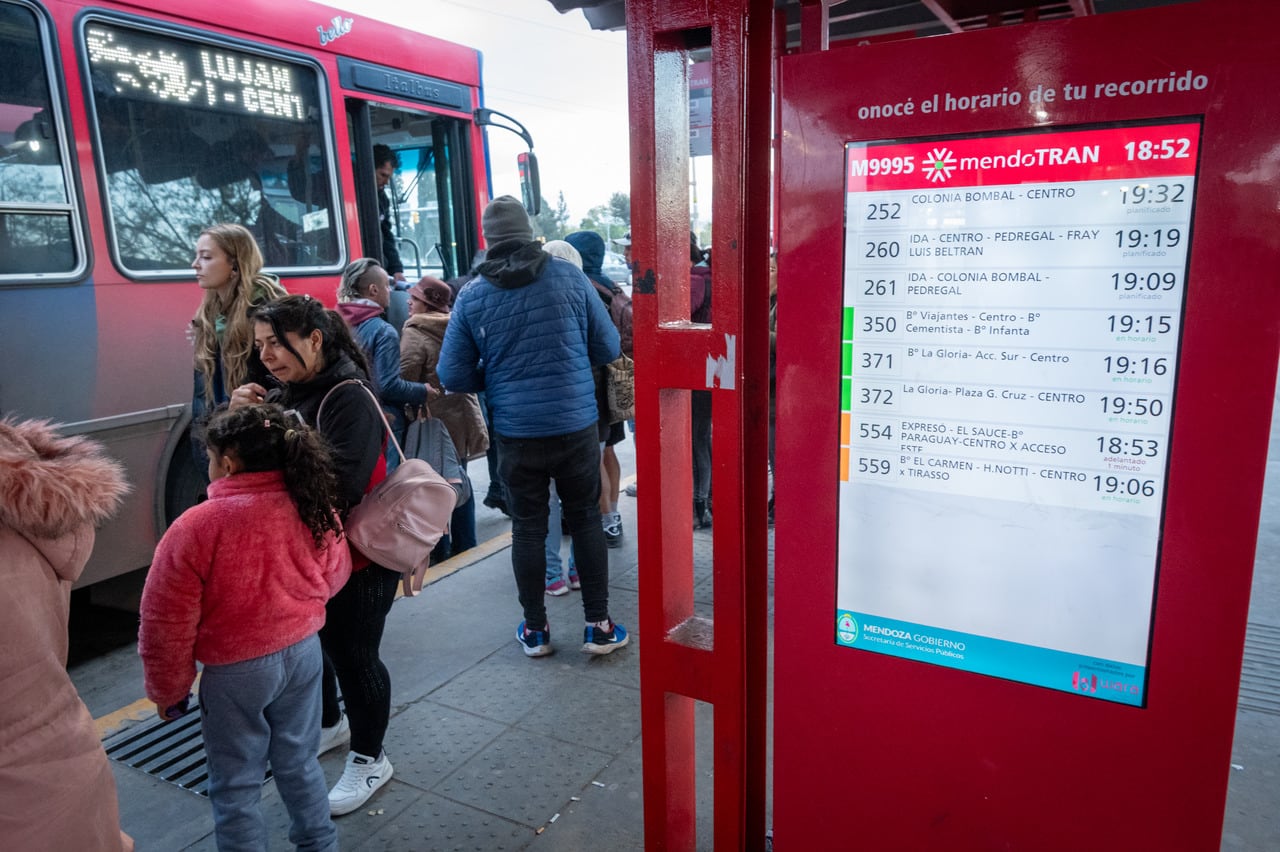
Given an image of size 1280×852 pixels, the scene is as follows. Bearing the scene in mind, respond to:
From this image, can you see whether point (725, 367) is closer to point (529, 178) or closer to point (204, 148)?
point (204, 148)

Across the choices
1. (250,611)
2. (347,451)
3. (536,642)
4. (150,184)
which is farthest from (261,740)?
(150,184)

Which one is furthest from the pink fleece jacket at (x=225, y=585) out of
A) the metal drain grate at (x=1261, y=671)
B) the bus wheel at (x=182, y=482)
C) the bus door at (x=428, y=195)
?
the bus door at (x=428, y=195)

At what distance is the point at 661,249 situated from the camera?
5.73ft

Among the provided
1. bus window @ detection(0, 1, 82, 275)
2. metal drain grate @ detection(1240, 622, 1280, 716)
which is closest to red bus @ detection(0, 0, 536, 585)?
bus window @ detection(0, 1, 82, 275)

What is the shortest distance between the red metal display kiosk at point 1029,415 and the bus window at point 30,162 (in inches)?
146

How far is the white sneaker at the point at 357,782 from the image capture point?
291 centimetres

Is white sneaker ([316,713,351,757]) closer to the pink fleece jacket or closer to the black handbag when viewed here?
the pink fleece jacket

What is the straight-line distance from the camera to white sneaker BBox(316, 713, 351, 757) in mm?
3287

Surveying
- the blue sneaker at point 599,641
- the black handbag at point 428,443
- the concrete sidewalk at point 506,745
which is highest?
the black handbag at point 428,443

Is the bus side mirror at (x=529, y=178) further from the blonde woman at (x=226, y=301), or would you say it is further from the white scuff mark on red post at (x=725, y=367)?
the white scuff mark on red post at (x=725, y=367)

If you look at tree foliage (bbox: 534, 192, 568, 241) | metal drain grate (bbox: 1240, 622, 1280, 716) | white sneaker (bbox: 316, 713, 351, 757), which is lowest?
metal drain grate (bbox: 1240, 622, 1280, 716)

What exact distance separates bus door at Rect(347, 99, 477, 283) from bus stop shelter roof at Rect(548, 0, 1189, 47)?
117 inches

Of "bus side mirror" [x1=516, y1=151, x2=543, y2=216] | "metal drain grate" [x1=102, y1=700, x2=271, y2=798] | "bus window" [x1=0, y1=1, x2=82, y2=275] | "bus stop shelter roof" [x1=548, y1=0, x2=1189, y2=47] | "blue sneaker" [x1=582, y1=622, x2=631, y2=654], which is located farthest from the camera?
"bus side mirror" [x1=516, y1=151, x2=543, y2=216]

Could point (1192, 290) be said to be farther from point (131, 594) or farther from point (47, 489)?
point (131, 594)
